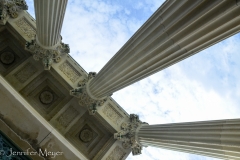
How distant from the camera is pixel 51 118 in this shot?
11305mm

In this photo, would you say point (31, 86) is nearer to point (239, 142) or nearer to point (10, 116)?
point (10, 116)

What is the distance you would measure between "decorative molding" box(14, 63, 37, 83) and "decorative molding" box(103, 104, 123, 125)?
4287 millimetres

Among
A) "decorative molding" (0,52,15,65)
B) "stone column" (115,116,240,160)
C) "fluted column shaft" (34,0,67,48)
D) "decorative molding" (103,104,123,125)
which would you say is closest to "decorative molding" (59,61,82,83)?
"fluted column shaft" (34,0,67,48)

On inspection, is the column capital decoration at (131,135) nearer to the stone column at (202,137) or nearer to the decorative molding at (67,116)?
the stone column at (202,137)

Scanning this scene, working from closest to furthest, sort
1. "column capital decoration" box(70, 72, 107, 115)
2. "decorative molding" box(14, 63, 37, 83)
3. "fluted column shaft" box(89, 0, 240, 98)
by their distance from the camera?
1. "fluted column shaft" box(89, 0, 240, 98)
2. "column capital decoration" box(70, 72, 107, 115)
3. "decorative molding" box(14, 63, 37, 83)

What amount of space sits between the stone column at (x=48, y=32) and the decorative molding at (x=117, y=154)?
5252 millimetres

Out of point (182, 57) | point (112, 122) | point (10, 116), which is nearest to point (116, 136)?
point (112, 122)

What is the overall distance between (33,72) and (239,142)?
1009cm

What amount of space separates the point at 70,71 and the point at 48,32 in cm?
319

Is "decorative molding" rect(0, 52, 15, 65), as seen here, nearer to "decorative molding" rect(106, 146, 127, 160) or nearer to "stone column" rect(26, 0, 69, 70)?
"stone column" rect(26, 0, 69, 70)

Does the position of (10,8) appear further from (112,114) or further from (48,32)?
(112,114)

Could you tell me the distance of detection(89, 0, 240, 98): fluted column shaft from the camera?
13.5ft

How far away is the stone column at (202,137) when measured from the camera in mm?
5084

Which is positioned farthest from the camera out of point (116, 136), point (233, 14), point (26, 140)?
point (116, 136)
